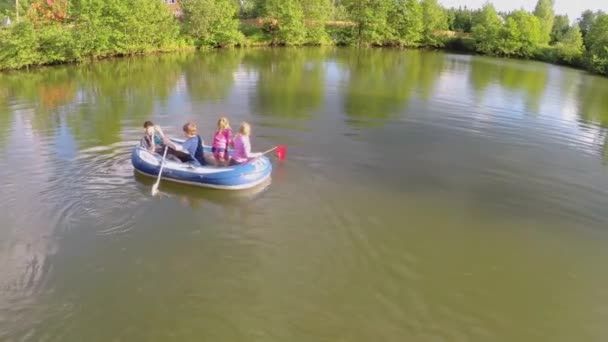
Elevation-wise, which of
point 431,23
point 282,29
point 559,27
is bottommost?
point 282,29

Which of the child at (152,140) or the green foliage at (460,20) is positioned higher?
the green foliage at (460,20)

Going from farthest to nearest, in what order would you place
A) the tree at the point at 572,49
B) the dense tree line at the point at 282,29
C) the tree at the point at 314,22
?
the tree at the point at 314,22 < the tree at the point at 572,49 < the dense tree line at the point at 282,29

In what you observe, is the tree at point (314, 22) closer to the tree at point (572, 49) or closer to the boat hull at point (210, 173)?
the tree at point (572, 49)

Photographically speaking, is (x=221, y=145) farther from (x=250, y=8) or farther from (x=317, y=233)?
(x=250, y=8)

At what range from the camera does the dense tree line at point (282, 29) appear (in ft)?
89.6

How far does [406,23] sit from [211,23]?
74.7ft

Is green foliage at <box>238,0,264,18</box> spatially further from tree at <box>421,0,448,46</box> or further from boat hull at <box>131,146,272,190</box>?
boat hull at <box>131,146,272,190</box>

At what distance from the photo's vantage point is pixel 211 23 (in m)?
40.5

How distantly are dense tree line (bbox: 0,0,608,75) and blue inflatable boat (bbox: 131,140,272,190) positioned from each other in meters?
18.6

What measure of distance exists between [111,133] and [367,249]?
9.01 metres

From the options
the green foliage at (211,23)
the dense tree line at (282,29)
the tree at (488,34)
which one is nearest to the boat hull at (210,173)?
the dense tree line at (282,29)

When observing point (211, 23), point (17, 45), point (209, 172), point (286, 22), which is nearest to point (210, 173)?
point (209, 172)

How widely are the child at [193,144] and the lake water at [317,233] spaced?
0.85 meters

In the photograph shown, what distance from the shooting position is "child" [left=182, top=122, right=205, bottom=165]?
991 centimetres
